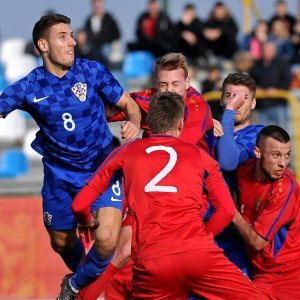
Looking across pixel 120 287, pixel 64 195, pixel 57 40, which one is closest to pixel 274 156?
pixel 64 195

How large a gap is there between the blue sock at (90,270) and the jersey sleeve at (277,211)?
4.07 feet

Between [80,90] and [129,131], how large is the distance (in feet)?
2.05

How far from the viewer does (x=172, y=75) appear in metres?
7.55

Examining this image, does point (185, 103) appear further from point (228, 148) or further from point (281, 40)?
point (281, 40)

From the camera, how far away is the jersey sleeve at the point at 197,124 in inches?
287

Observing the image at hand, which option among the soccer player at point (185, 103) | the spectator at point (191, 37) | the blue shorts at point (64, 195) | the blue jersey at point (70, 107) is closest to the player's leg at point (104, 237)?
the blue shorts at point (64, 195)

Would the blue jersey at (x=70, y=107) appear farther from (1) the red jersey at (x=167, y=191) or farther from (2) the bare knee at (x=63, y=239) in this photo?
(1) the red jersey at (x=167, y=191)

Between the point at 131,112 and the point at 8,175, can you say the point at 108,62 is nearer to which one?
the point at 8,175

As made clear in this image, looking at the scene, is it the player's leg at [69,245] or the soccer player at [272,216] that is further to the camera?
the player's leg at [69,245]

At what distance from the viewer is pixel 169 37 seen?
16.4m

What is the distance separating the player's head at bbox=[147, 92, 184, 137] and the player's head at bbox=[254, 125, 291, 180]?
0.97 meters

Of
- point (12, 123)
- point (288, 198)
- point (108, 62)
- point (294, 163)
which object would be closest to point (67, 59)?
point (288, 198)

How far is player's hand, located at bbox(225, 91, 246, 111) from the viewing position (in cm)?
753

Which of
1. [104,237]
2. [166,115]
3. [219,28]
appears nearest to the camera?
[166,115]
